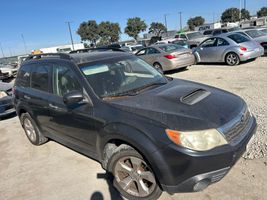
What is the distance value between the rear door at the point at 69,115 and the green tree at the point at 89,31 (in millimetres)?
56445

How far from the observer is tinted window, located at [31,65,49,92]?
161 inches

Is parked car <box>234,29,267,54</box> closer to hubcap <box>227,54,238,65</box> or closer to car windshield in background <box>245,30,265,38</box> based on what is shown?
car windshield in background <box>245,30,265,38</box>

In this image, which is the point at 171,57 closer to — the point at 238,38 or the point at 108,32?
the point at 238,38

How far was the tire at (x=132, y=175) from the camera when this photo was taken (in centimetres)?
274

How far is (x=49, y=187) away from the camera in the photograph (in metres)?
3.50

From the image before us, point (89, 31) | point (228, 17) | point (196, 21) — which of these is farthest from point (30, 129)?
point (228, 17)

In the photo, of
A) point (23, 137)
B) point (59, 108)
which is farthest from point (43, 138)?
point (59, 108)

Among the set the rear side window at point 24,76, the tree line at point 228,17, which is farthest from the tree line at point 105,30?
the rear side window at point 24,76

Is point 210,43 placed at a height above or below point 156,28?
below

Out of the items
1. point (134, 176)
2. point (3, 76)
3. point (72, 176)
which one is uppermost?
point (134, 176)

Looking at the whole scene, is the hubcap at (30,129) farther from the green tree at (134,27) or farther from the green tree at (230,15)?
the green tree at (230,15)

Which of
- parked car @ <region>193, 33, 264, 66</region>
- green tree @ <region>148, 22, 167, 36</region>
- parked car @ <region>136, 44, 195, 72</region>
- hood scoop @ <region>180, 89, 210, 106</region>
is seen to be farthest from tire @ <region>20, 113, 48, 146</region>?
green tree @ <region>148, 22, 167, 36</region>

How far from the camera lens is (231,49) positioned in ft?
35.8

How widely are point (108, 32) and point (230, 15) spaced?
4496 cm
